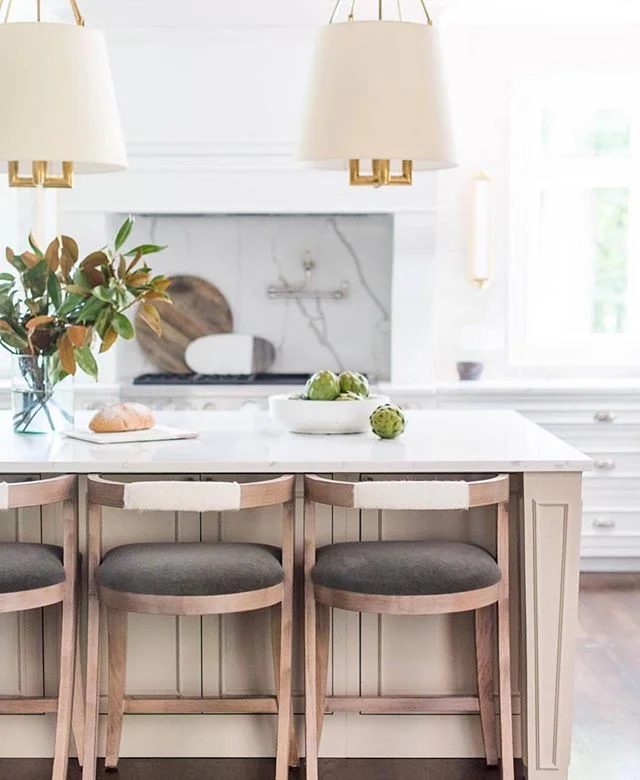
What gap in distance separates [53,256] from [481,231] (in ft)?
10.2

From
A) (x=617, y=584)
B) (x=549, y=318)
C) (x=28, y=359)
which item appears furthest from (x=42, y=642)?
(x=549, y=318)

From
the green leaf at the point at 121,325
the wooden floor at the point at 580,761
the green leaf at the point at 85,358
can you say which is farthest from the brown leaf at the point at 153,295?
the wooden floor at the point at 580,761

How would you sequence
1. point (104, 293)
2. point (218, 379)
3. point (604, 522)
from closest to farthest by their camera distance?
point (104, 293)
point (604, 522)
point (218, 379)

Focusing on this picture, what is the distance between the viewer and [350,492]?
293 centimetres

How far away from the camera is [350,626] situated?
3.37 m

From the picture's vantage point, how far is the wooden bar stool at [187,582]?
9.59 feet

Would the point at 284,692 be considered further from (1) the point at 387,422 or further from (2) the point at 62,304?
(2) the point at 62,304

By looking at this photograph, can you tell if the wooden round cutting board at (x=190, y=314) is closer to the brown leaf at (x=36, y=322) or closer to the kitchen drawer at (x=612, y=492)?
the kitchen drawer at (x=612, y=492)

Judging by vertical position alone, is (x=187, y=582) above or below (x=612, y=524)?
above

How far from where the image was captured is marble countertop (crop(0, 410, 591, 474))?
10.3 ft

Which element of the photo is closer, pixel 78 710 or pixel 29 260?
pixel 78 710

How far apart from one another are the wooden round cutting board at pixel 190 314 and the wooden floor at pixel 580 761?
8.84 feet

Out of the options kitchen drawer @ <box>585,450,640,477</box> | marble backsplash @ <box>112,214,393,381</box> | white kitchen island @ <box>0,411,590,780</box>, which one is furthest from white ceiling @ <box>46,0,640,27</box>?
white kitchen island @ <box>0,411,590,780</box>

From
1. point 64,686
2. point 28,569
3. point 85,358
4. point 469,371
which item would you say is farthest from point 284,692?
point 469,371
